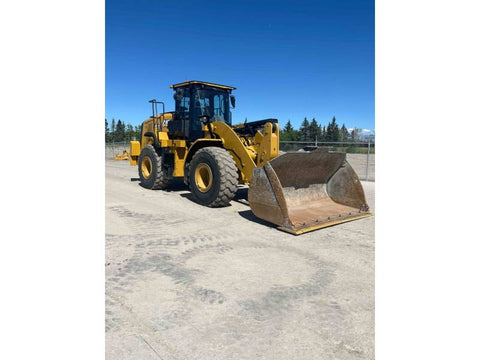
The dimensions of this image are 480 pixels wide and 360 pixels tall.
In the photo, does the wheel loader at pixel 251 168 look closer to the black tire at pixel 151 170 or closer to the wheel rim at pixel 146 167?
the black tire at pixel 151 170

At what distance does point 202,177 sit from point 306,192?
2.28 meters

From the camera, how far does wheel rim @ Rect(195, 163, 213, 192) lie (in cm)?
685

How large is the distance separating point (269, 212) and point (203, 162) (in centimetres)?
231

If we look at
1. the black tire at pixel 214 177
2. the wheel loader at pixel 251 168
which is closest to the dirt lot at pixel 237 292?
the wheel loader at pixel 251 168

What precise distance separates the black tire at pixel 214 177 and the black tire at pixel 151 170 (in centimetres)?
229

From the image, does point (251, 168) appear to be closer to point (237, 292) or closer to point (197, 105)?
point (197, 105)

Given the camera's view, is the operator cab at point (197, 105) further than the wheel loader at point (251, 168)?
Yes

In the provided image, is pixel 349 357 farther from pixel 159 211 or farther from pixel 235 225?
pixel 159 211

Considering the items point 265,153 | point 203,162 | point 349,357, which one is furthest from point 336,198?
point 349,357

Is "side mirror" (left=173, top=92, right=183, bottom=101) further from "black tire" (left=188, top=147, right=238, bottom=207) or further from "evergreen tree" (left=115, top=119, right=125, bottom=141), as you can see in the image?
"evergreen tree" (left=115, top=119, right=125, bottom=141)

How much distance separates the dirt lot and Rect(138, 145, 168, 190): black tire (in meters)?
3.85

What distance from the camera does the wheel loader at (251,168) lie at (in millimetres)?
5137

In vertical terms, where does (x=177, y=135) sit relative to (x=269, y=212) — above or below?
above

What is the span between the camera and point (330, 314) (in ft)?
8.43
